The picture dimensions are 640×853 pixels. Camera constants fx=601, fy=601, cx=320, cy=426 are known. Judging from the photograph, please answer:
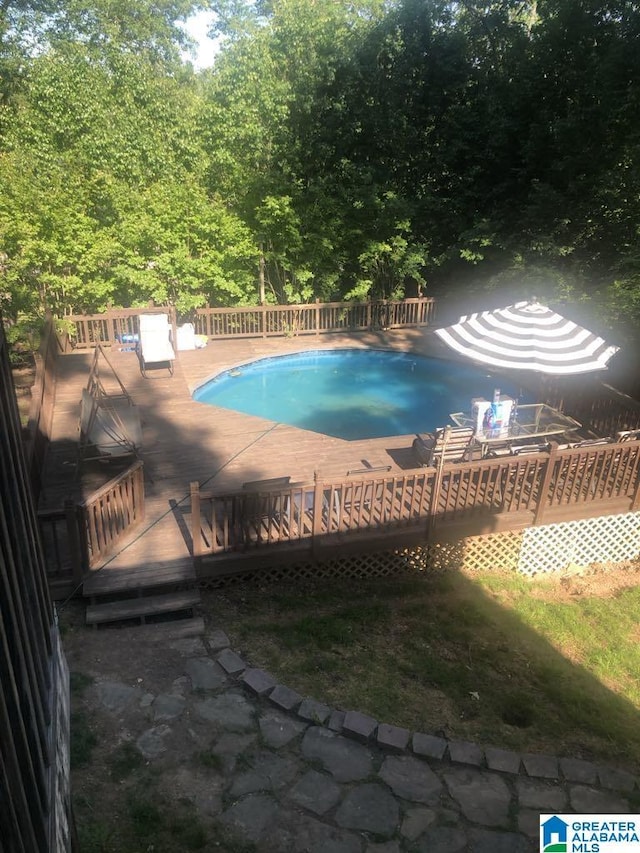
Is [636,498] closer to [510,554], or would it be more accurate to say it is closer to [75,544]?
[510,554]

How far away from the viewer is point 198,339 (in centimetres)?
1548

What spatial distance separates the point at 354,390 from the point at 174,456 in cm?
646

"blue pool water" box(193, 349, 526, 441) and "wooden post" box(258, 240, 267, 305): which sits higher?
"wooden post" box(258, 240, 267, 305)

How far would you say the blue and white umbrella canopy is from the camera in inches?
373

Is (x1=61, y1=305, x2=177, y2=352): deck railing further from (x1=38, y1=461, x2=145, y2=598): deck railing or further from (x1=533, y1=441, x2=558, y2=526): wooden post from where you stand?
(x1=533, y1=441, x2=558, y2=526): wooden post

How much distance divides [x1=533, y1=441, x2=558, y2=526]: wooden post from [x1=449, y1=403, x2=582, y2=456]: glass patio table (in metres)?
1.12

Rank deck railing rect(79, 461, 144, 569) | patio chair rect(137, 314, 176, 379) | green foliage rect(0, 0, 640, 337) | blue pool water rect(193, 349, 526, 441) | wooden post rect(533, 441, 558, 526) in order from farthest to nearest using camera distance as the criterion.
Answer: green foliage rect(0, 0, 640, 337), blue pool water rect(193, 349, 526, 441), patio chair rect(137, 314, 176, 379), wooden post rect(533, 441, 558, 526), deck railing rect(79, 461, 144, 569)

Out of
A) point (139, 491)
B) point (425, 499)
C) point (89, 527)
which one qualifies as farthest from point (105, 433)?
point (425, 499)

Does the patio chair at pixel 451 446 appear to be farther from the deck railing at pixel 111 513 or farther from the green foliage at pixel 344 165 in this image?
the green foliage at pixel 344 165

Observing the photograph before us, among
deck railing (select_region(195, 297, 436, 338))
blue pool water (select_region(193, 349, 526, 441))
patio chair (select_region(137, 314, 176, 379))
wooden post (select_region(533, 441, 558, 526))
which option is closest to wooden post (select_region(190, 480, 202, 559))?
wooden post (select_region(533, 441, 558, 526))

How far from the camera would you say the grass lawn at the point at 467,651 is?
564 centimetres

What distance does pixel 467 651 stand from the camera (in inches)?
261

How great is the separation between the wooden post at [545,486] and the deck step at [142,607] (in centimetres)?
461

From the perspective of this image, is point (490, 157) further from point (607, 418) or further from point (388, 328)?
point (607, 418)
